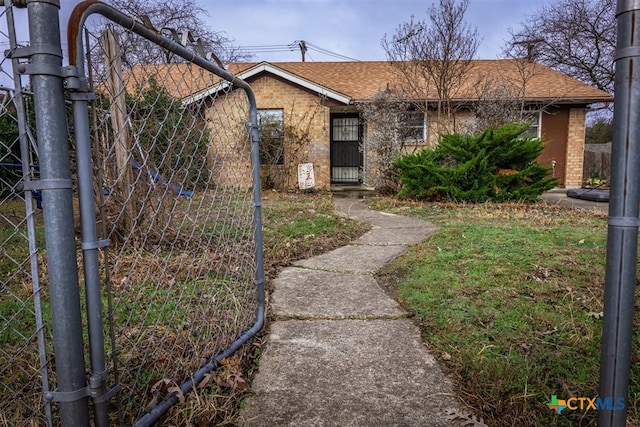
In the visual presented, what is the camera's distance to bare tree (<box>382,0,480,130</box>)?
9.79 metres

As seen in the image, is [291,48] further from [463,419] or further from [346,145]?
[463,419]

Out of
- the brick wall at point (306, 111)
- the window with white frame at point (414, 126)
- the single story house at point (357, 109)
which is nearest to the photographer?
the window with white frame at point (414, 126)

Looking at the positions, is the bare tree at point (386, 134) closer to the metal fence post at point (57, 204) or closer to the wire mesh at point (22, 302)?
the wire mesh at point (22, 302)

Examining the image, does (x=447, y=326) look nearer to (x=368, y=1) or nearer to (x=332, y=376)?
(x=332, y=376)

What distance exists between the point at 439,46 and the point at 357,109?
3.07 m

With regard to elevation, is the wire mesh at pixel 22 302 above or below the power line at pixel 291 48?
below

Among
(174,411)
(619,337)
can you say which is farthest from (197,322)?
(619,337)

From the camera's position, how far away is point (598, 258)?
359cm

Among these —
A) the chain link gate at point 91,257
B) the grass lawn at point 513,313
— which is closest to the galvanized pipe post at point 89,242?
the chain link gate at point 91,257

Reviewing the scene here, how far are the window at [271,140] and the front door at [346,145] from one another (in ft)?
9.62

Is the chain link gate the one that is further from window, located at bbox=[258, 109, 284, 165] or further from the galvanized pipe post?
window, located at bbox=[258, 109, 284, 165]

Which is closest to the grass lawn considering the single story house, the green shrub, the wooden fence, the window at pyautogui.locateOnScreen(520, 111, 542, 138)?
the green shrub

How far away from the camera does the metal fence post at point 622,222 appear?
3.43ft

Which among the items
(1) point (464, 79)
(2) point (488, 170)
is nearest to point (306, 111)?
(1) point (464, 79)
